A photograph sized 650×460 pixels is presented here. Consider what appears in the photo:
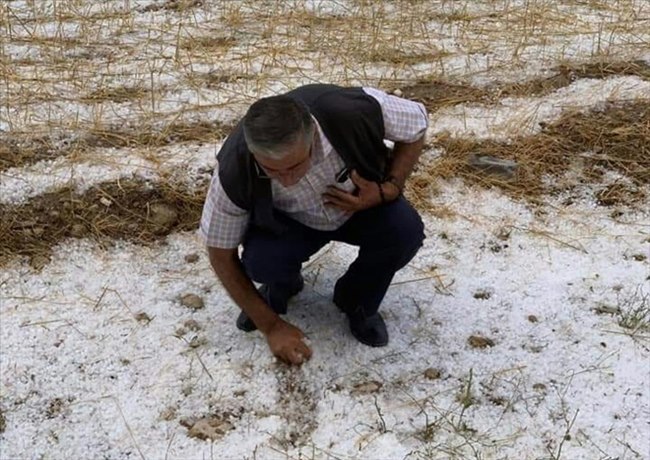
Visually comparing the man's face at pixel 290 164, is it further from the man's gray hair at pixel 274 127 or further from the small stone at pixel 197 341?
the small stone at pixel 197 341

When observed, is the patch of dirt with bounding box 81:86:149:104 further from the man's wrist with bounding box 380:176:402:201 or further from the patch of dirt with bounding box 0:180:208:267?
the man's wrist with bounding box 380:176:402:201

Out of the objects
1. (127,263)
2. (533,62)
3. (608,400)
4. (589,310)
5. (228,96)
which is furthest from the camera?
(533,62)

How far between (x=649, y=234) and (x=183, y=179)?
1.92 m

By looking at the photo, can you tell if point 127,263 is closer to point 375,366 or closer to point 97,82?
point 375,366

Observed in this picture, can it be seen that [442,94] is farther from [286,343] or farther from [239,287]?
[239,287]

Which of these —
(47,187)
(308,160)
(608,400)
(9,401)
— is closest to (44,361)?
(9,401)

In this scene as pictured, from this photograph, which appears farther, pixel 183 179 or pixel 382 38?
pixel 382 38

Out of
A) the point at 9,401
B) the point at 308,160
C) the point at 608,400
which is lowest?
the point at 9,401

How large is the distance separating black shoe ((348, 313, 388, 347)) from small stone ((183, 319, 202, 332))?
21.2 inches

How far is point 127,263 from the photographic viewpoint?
328 centimetres

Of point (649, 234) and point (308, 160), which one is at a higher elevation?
point (308, 160)

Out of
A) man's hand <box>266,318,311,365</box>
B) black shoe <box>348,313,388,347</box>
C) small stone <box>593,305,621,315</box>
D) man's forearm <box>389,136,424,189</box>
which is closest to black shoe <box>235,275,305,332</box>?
man's hand <box>266,318,311,365</box>

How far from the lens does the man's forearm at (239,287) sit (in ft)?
8.15

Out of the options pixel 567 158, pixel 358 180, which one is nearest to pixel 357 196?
pixel 358 180
